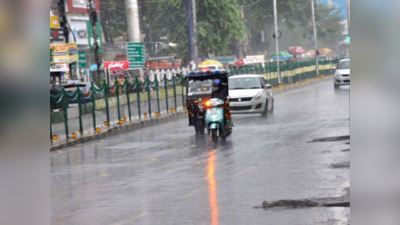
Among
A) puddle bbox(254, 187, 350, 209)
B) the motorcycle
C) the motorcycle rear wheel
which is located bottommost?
the motorcycle rear wheel

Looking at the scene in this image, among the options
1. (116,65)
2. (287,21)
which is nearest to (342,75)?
(116,65)

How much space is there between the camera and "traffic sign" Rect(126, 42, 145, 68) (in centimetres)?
4169

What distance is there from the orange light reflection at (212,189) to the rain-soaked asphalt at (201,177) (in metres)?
0.01

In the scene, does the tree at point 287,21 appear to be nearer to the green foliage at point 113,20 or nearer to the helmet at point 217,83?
the green foliage at point 113,20

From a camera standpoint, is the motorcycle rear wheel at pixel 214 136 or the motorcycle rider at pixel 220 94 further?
the motorcycle rider at pixel 220 94

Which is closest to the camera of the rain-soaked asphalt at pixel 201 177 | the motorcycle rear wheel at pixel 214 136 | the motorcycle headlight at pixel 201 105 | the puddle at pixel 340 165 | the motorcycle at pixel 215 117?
the rain-soaked asphalt at pixel 201 177

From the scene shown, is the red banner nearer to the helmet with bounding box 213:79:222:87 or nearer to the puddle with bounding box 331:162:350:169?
the helmet with bounding box 213:79:222:87

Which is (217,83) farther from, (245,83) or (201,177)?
(245,83)

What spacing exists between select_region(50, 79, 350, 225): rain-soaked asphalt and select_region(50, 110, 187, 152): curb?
810 millimetres

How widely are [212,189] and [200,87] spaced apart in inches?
416

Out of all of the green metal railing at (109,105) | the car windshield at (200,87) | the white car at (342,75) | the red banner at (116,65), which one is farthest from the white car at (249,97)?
the red banner at (116,65)

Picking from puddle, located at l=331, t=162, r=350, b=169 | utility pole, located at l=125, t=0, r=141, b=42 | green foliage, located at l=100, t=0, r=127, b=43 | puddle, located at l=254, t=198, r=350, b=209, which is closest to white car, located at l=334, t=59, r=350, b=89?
utility pole, located at l=125, t=0, r=141, b=42

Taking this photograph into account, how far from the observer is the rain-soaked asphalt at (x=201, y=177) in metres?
9.49
